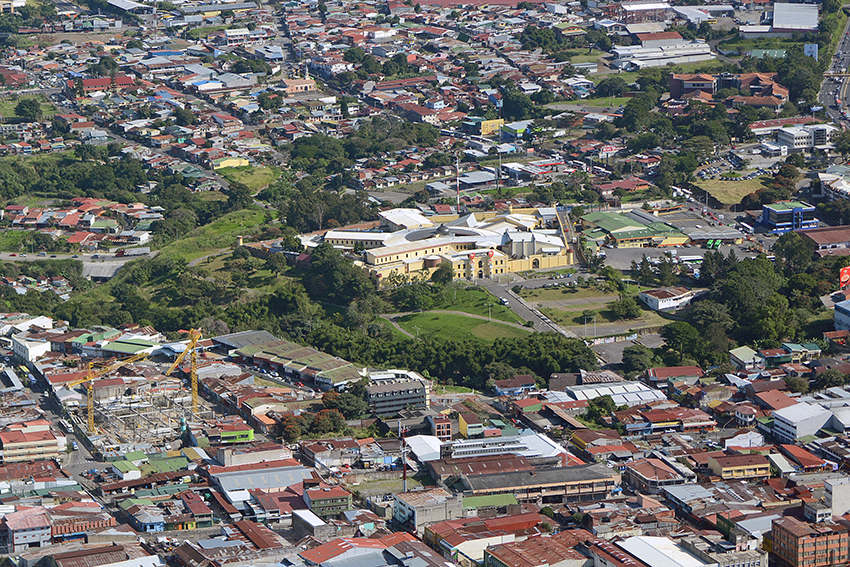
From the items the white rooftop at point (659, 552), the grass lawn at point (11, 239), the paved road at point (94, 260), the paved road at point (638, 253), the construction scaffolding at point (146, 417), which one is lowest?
the paved road at point (94, 260)

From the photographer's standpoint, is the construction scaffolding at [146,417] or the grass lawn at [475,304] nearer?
the construction scaffolding at [146,417]

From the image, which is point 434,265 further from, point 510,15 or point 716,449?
point 510,15

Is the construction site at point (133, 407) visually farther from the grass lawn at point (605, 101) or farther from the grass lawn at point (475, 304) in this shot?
the grass lawn at point (605, 101)

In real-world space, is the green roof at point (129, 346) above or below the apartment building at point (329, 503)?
below

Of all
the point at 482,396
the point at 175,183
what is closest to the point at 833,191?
the point at 482,396

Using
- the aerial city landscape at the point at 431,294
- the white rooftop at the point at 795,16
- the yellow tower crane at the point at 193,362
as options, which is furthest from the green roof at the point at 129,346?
the white rooftop at the point at 795,16

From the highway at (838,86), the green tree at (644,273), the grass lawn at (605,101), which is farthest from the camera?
the grass lawn at (605,101)

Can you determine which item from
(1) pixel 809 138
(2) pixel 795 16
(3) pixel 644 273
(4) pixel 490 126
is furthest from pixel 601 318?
(2) pixel 795 16
